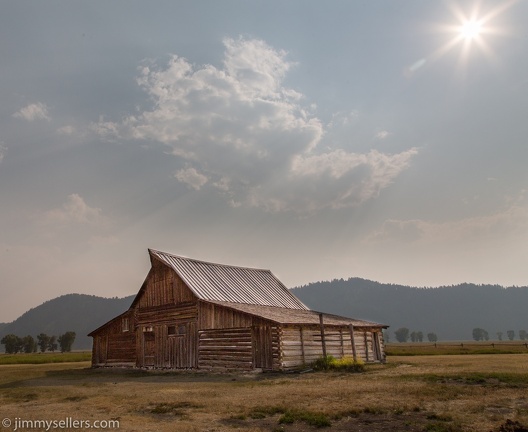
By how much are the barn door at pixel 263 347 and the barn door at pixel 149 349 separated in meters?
10.0

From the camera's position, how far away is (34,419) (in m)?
11.6

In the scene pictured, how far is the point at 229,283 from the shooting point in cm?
3612

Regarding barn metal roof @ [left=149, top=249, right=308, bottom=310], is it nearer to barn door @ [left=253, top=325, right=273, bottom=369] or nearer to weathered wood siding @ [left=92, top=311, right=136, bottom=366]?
barn door @ [left=253, top=325, right=273, bottom=369]

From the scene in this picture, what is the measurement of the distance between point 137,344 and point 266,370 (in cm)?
1302

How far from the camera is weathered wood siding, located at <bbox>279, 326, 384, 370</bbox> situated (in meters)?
25.7

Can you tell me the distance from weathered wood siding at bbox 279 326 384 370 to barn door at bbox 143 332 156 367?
11.8m

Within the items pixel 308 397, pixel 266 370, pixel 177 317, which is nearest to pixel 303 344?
pixel 266 370

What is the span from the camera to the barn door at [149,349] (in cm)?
3222

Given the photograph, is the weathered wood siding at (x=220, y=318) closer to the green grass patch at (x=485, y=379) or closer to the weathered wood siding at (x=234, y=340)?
the weathered wood siding at (x=234, y=340)

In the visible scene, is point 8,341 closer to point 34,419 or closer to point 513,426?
point 34,419

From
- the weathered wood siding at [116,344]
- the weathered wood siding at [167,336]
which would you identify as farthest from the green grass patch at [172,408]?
the weathered wood siding at [116,344]

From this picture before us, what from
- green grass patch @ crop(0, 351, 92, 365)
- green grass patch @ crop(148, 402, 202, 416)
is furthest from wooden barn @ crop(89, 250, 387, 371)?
green grass patch @ crop(0, 351, 92, 365)

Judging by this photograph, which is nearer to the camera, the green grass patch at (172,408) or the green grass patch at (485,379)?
the green grass patch at (172,408)

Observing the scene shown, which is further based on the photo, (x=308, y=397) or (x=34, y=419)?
(x=308, y=397)
